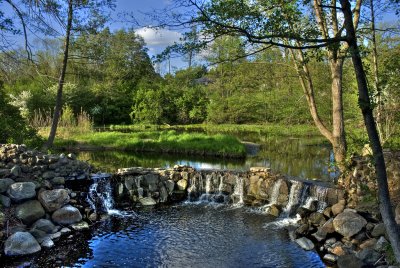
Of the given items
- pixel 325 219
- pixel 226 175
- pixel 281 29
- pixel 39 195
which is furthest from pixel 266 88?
pixel 281 29

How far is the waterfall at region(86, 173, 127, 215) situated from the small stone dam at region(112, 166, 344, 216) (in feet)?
0.87

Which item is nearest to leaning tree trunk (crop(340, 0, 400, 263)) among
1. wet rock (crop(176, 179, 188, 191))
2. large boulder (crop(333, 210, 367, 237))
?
large boulder (crop(333, 210, 367, 237))

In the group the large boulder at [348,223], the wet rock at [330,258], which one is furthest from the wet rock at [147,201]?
the wet rock at [330,258]

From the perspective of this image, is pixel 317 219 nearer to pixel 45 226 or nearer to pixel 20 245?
pixel 45 226

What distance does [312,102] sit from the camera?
10.7 m

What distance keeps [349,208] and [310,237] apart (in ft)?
3.80

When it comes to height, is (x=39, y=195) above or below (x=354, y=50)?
below

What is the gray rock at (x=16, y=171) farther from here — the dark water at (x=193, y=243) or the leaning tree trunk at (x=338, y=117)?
the leaning tree trunk at (x=338, y=117)

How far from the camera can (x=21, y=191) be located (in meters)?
8.45

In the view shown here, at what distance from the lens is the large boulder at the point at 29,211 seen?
8070mm

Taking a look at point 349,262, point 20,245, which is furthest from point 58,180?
point 349,262

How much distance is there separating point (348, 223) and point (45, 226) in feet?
21.3

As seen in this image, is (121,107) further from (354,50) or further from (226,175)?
(354,50)

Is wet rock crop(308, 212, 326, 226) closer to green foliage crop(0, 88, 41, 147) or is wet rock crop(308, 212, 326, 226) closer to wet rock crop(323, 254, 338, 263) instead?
wet rock crop(323, 254, 338, 263)
